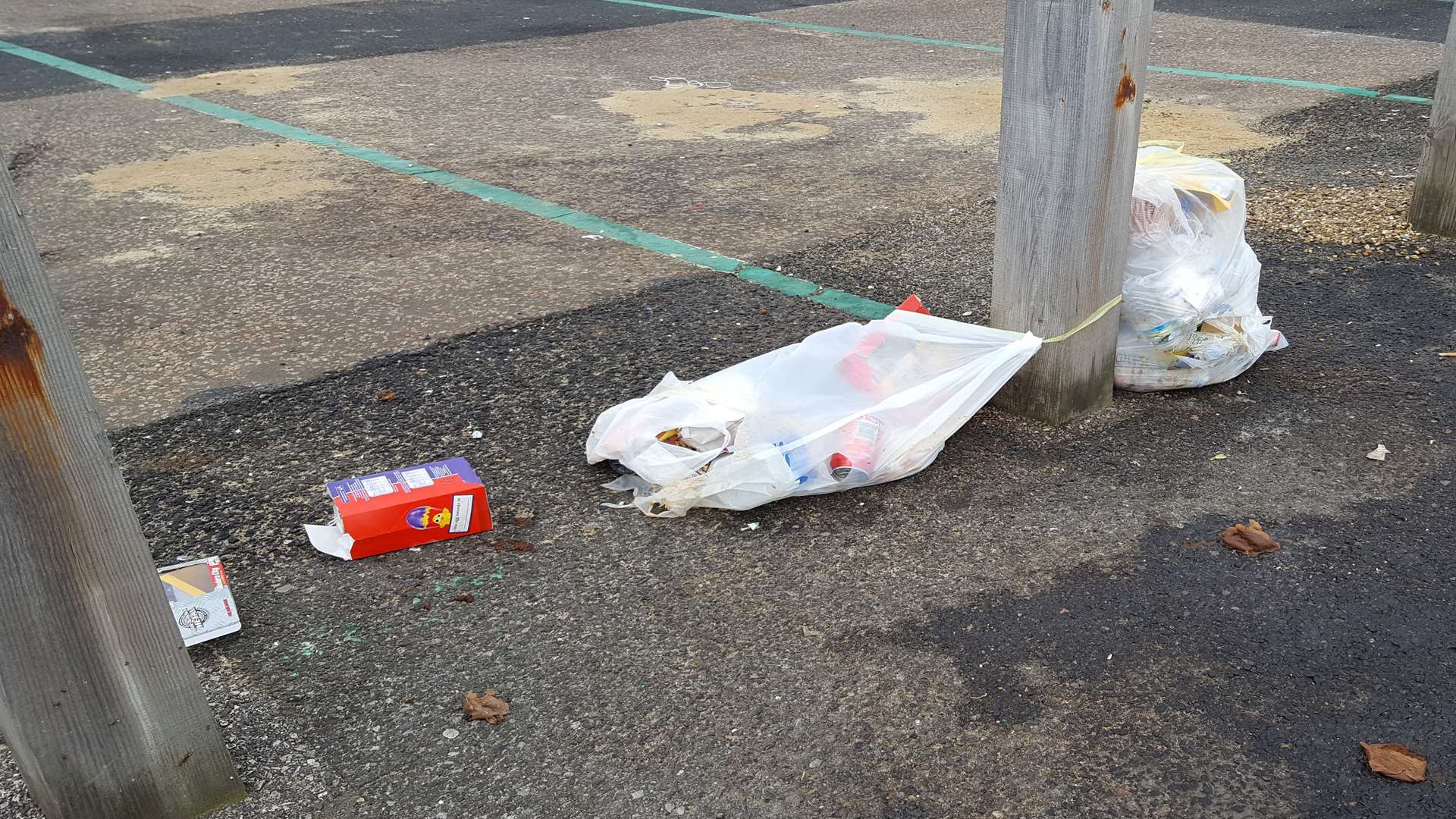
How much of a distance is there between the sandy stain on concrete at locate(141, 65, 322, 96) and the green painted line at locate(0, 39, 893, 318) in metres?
0.15

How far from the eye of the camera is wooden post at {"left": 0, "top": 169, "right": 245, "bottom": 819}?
64.7 inches

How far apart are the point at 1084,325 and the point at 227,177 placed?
4.42 metres

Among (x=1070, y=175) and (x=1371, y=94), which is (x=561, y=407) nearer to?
(x=1070, y=175)

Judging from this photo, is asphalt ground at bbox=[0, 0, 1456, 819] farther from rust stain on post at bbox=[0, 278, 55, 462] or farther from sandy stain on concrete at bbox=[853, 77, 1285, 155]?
rust stain on post at bbox=[0, 278, 55, 462]

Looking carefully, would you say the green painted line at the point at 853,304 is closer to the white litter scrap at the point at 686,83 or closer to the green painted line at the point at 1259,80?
the white litter scrap at the point at 686,83

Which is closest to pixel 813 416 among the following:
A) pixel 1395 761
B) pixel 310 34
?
pixel 1395 761

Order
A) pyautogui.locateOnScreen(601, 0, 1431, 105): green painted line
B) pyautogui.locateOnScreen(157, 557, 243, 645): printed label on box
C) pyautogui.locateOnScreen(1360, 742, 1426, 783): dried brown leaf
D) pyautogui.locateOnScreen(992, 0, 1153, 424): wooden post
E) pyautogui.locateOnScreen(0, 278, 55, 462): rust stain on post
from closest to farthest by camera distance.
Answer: pyautogui.locateOnScreen(0, 278, 55, 462): rust stain on post < pyautogui.locateOnScreen(1360, 742, 1426, 783): dried brown leaf < pyautogui.locateOnScreen(157, 557, 243, 645): printed label on box < pyautogui.locateOnScreen(992, 0, 1153, 424): wooden post < pyautogui.locateOnScreen(601, 0, 1431, 105): green painted line

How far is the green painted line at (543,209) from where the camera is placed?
419cm

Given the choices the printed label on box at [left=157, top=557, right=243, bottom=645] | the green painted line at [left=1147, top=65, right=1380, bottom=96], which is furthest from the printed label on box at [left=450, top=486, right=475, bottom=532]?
the green painted line at [left=1147, top=65, right=1380, bottom=96]

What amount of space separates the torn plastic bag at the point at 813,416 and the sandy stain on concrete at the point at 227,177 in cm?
315

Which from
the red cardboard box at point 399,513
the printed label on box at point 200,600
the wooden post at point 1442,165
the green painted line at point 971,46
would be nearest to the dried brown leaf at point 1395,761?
the red cardboard box at point 399,513

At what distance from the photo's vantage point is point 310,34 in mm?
9875

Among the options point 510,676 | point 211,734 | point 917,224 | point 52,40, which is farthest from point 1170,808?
point 52,40

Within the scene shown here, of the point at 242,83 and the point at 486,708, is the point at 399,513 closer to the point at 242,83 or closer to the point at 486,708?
the point at 486,708
